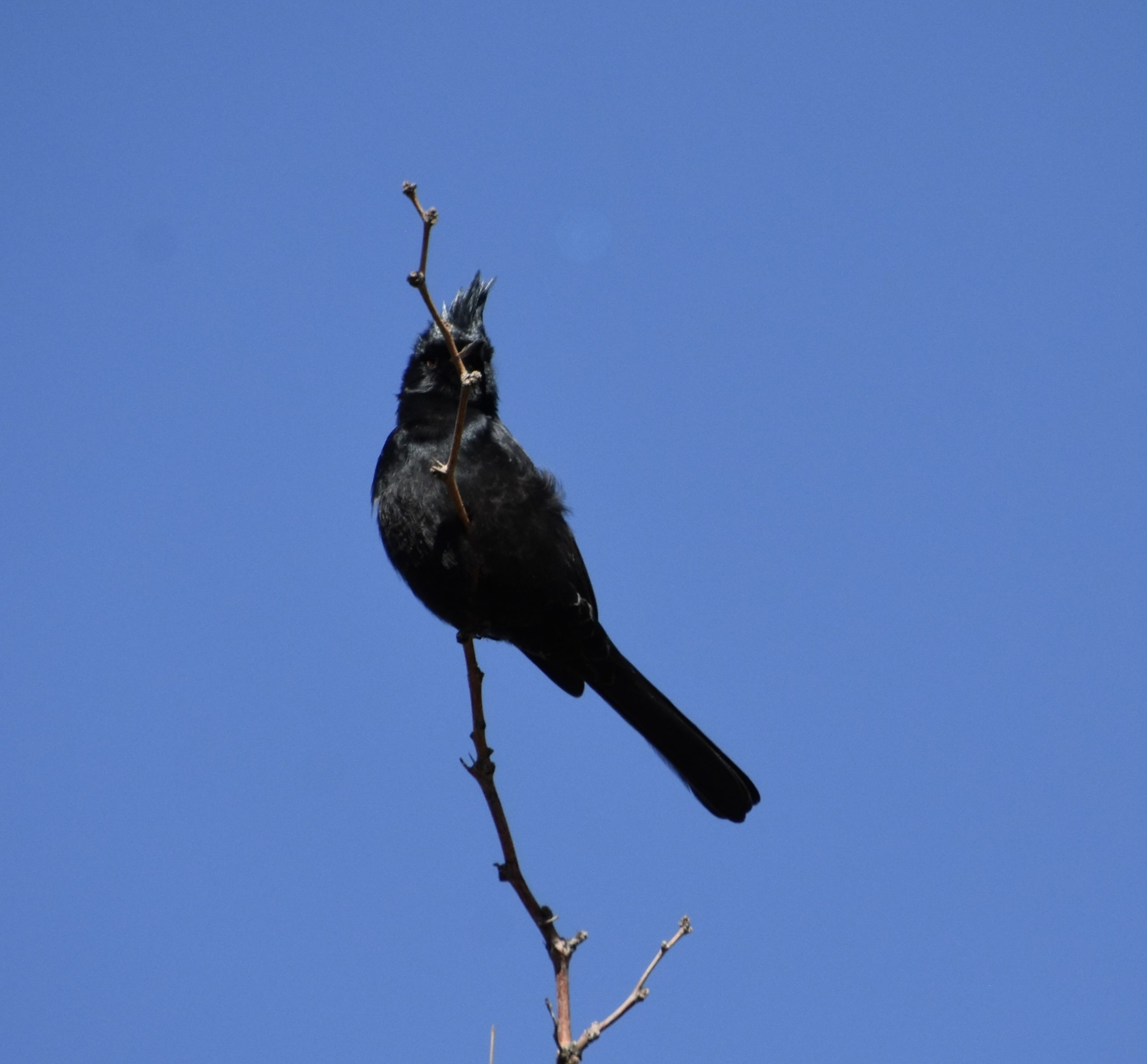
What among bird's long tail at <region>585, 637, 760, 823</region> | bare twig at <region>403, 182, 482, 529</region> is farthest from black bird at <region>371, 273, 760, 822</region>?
bare twig at <region>403, 182, 482, 529</region>

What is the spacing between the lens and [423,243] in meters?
2.90

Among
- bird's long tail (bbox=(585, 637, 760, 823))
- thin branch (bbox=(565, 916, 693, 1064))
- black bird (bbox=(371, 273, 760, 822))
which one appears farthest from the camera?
bird's long tail (bbox=(585, 637, 760, 823))

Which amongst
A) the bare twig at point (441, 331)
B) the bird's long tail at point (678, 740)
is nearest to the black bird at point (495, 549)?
the bird's long tail at point (678, 740)

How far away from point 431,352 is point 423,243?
115 inches

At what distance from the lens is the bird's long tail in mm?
5477

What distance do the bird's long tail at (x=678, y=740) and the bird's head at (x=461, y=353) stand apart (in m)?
1.37

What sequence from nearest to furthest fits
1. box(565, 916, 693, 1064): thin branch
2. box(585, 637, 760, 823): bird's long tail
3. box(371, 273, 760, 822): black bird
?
box(565, 916, 693, 1064): thin branch < box(371, 273, 760, 822): black bird < box(585, 637, 760, 823): bird's long tail

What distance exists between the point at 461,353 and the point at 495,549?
1.25m

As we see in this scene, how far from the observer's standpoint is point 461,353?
5680 mm

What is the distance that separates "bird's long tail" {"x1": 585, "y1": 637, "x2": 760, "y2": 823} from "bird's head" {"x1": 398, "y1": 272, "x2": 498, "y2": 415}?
137 centimetres

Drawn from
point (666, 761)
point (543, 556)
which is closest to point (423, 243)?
point (543, 556)

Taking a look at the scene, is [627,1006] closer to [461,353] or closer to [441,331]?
[441,331]

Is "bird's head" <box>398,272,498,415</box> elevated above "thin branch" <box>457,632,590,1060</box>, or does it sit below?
above

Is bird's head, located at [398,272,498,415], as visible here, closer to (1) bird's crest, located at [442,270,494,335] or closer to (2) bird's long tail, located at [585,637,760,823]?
(1) bird's crest, located at [442,270,494,335]
